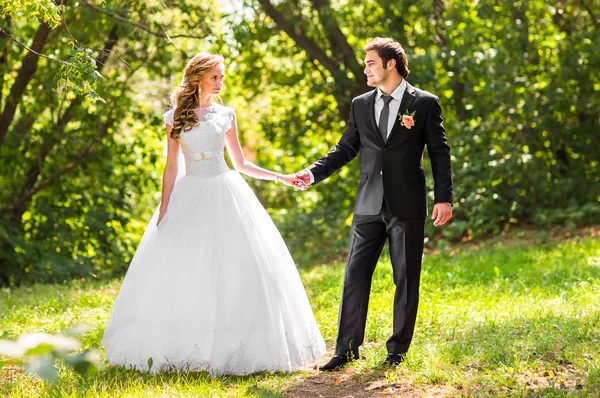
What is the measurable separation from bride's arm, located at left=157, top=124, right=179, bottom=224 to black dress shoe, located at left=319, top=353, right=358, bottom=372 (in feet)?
4.91

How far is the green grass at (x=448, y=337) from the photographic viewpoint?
4184 millimetres

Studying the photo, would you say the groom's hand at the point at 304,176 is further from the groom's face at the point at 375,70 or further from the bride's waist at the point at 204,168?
the groom's face at the point at 375,70

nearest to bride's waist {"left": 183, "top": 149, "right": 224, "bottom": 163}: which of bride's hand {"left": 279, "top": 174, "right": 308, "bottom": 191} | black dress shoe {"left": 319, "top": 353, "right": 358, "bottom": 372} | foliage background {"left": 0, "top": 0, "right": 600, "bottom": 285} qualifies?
bride's hand {"left": 279, "top": 174, "right": 308, "bottom": 191}

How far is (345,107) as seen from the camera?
1291 cm

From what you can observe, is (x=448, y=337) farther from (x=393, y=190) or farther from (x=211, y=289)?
(x=211, y=289)

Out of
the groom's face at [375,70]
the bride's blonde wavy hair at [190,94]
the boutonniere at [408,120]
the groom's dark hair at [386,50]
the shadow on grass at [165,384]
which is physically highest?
the groom's dark hair at [386,50]

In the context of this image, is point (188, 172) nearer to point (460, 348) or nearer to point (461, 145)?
point (460, 348)

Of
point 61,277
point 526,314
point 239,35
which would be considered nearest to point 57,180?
point 61,277

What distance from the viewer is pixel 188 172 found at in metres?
5.14

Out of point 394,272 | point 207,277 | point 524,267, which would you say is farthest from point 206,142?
point 524,267

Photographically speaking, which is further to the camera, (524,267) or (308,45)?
(308,45)

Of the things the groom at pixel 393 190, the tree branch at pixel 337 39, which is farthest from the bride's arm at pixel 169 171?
the tree branch at pixel 337 39

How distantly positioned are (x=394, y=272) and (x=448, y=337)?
912 mm

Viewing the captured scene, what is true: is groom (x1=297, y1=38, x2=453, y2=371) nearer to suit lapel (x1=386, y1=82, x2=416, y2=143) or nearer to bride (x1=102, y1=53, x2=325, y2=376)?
suit lapel (x1=386, y1=82, x2=416, y2=143)
